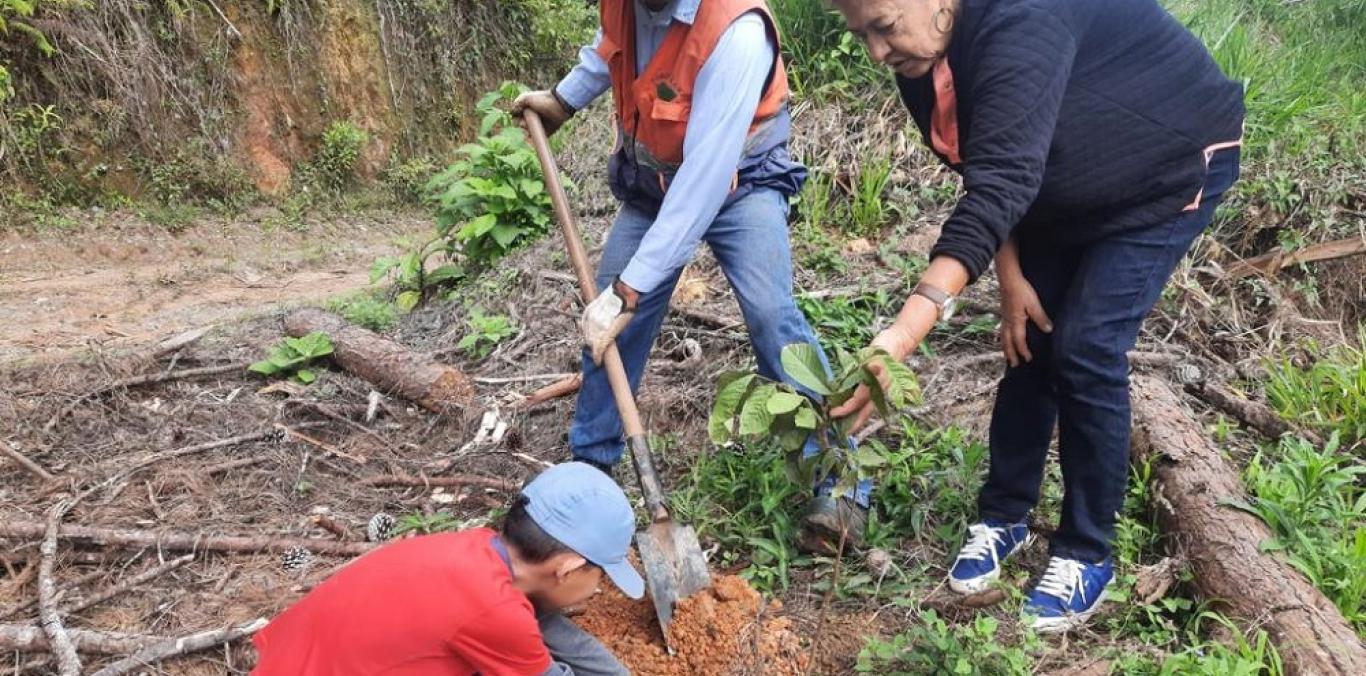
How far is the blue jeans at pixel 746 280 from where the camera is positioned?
2.78 metres

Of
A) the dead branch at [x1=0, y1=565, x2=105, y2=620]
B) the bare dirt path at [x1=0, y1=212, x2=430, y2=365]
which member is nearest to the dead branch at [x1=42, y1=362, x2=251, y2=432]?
the bare dirt path at [x1=0, y1=212, x2=430, y2=365]

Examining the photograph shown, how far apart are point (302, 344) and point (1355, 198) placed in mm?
4946

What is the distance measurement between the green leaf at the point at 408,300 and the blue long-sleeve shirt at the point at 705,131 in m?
3.14

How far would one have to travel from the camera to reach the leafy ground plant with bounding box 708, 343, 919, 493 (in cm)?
197

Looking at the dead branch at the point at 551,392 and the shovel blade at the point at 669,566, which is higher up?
the shovel blade at the point at 669,566

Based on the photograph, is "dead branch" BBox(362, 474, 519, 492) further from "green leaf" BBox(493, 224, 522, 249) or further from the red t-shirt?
"green leaf" BBox(493, 224, 522, 249)

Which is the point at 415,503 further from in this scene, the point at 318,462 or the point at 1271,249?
the point at 1271,249

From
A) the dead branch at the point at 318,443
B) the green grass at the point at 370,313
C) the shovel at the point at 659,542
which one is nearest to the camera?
the shovel at the point at 659,542

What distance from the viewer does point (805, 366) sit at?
2.28 m

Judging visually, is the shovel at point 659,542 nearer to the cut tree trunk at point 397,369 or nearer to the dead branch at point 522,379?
the dead branch at point 522,379

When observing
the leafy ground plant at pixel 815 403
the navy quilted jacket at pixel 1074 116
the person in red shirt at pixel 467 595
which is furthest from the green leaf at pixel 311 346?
the navy quilted jacket at pixel 1074 116

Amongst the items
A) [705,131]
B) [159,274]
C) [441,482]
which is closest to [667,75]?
[705,131]

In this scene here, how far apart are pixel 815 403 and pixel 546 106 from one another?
1.52 metres

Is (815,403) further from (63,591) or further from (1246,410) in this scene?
(63,591)
